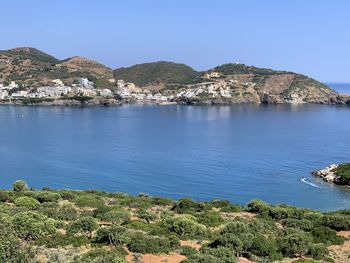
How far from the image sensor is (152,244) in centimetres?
1753

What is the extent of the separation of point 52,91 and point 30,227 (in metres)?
167

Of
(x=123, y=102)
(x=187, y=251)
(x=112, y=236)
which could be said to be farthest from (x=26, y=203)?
(x=123, y=102)

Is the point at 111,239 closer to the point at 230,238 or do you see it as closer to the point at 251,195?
the point at 230,238

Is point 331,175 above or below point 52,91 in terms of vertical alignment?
below

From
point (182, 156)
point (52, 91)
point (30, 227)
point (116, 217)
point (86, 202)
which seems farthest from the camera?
point (52, 91)

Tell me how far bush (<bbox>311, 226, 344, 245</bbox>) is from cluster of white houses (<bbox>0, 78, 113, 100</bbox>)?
162377mm

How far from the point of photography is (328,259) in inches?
695

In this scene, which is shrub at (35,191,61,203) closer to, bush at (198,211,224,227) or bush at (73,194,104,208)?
bush at (73,194,104,208)

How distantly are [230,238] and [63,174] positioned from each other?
40080mm

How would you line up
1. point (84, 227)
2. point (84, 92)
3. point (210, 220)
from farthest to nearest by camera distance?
point (84, 92) < point (210, 220) < point (84, 227)

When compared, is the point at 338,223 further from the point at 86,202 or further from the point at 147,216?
the point at 86,202

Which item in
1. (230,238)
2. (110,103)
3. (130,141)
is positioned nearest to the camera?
(230,238)

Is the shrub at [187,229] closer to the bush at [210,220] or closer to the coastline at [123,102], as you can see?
the bush at [210,220]

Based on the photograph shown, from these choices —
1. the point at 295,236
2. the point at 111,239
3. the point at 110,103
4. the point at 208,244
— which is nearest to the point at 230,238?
the point at 208,244
